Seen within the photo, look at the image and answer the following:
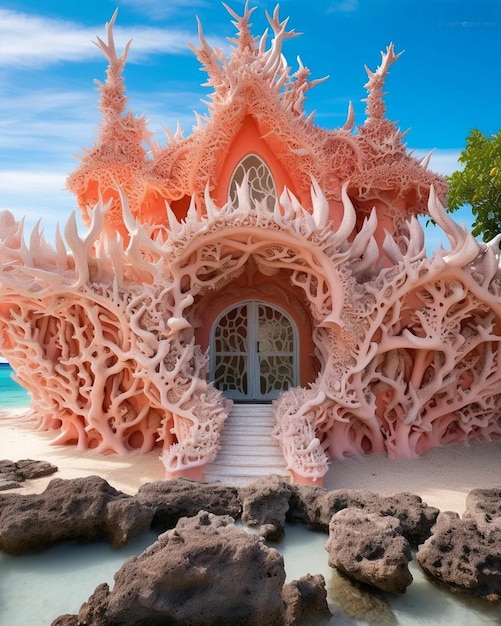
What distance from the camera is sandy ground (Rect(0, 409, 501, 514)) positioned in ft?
20.4

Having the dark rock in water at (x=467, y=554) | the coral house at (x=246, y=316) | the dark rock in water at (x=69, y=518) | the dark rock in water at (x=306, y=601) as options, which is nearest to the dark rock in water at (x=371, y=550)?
the dark rock in water at (x=467, y=554)

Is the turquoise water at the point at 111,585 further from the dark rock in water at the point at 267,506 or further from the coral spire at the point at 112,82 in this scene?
the coral spire at the point at 112,82

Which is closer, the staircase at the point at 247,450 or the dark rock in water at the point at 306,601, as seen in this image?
the dark rock in water at the point at 306,601

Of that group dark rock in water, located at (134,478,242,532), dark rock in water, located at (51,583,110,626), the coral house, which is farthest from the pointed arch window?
dark rock in water, located at (51,583,110,626)

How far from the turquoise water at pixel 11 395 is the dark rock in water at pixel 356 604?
17239 mm

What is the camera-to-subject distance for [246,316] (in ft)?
29.1

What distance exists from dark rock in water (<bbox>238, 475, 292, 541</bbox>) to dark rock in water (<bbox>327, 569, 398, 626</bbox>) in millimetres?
812

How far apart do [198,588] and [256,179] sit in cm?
758

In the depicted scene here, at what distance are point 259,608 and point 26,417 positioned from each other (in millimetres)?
9944

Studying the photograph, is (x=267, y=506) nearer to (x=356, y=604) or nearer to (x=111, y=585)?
(x=356, y=604)

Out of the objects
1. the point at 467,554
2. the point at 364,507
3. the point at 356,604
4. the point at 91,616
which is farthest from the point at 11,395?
the point at 467,554

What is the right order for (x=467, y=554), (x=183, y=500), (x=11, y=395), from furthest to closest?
(x=11, y=395) → (x=183, y=500) → (x=467, y=554)

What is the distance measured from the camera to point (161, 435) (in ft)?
24.1

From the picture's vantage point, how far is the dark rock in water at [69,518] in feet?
13.5
